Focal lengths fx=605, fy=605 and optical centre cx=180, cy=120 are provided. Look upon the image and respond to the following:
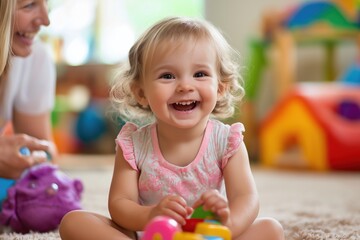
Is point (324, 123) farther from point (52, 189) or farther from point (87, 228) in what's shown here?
point (87, 228)

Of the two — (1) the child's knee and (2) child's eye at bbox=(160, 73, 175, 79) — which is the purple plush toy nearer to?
(1) the child's knee

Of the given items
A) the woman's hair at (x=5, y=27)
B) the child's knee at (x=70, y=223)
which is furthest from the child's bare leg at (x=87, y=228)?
the woman's hair at (x=5, y=27)

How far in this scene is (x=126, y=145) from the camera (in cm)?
96

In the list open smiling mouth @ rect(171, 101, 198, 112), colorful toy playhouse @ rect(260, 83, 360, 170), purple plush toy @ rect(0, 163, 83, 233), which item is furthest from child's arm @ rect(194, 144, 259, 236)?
colorful toy playhouse @ rect(260, 83, 360, 170)

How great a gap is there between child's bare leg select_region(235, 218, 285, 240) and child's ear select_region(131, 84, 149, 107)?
269mm

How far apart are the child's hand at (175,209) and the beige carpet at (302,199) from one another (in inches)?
12.8

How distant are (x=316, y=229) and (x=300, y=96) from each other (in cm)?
168

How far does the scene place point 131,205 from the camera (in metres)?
0.89

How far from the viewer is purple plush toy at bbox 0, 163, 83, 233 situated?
1170 mm

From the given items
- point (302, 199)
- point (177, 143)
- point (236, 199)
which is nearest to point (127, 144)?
point (177, 143)

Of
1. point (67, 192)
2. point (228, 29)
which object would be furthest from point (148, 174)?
point (228, 29)

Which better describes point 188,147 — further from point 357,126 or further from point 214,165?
point 357,126

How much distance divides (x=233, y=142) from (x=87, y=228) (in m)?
0.26

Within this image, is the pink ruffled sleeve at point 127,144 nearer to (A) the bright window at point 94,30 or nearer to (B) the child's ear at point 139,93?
(B) the child's ear at point 139,93
